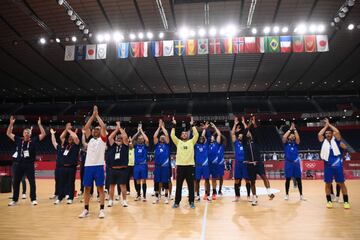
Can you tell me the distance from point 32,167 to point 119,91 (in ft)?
90.5

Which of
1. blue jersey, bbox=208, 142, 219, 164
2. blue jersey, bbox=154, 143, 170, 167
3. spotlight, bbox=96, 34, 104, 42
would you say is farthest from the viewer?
spotlight, bbox=96, 34, 104, 42

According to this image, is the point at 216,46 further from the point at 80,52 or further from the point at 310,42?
the point at 80,52

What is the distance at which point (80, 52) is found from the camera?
19297 millimetres

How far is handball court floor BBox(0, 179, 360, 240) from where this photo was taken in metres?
4.54

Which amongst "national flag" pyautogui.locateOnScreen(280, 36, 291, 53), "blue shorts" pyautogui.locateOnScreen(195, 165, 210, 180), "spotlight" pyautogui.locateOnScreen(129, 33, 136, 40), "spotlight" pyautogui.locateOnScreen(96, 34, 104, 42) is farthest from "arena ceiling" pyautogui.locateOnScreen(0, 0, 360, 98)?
"blue shorts" pyautogui.locateOnScreen(195, 165, 210, 180)

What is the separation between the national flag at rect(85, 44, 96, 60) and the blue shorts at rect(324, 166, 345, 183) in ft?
53.9

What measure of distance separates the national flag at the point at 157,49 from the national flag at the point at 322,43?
10317 millimetres

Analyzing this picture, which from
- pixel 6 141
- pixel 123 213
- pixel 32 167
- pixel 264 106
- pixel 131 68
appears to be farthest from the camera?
pixel 264 106

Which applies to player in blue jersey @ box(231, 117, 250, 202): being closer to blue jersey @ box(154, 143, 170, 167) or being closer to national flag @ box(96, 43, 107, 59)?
blue jersey @ box(154, 143, 170, 167)

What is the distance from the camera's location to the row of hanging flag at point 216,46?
1772 centimetres

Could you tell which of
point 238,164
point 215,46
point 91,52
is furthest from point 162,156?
point 91,52

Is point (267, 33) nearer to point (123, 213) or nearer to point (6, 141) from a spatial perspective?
point (123, 213)

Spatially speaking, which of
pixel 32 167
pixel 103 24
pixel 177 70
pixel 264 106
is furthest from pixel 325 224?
pixel 264 106

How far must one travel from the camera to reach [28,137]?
28.0 feet
